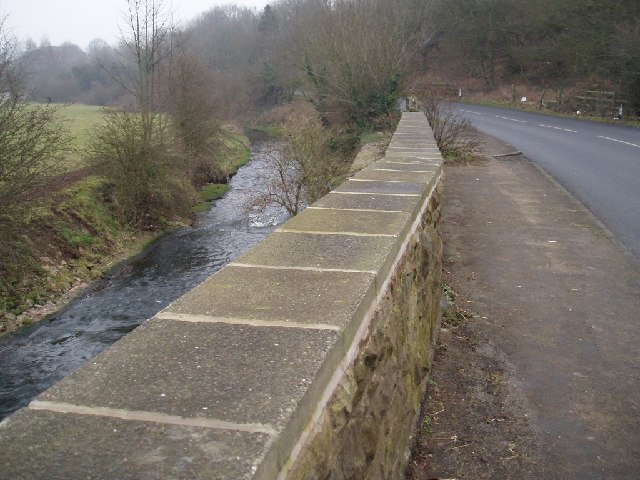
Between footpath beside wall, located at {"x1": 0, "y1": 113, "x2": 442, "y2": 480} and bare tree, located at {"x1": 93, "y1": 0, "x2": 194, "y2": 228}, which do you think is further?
bare tree, located at {"x1": 93, "y1": 0, "x2": 194, "y2": 228}

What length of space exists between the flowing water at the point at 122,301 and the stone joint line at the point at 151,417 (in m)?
9.06

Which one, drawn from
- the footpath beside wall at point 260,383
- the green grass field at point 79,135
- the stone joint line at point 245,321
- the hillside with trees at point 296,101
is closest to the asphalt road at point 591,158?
the hillside with trees at point 296,101

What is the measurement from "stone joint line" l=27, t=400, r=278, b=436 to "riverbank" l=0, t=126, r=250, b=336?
498 inches

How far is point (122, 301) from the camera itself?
571 inches

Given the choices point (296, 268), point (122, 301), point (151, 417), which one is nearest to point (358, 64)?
point (122, 301)

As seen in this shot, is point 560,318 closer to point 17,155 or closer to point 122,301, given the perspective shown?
point 122,301

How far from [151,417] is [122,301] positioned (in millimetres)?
13641

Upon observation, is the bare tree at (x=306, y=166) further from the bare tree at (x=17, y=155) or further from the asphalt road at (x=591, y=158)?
the bare tree at (x=17, y=155)

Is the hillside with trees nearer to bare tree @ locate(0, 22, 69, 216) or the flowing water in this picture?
bare tree @ locate(0, 22, 69, 216)

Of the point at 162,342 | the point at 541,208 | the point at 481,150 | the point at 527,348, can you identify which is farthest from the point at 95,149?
the point at 162,342

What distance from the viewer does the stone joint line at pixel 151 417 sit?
1.54 meters

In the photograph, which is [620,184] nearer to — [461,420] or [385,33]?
[461,420]

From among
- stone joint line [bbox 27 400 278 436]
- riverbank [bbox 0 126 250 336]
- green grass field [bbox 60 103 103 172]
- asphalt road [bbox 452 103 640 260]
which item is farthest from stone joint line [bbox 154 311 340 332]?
green grass field [bbox 60 103 103 172]

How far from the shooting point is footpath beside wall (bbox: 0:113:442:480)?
145 cm
